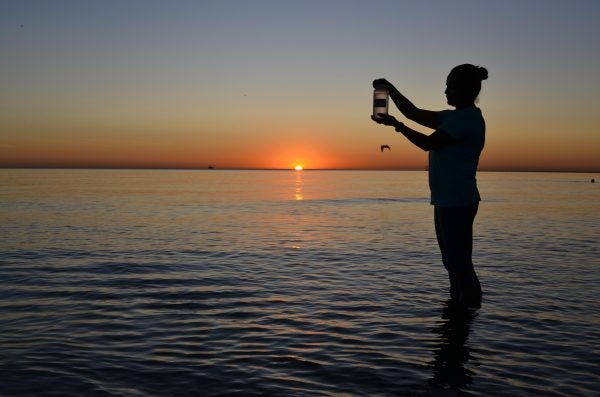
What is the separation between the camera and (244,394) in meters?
4.82

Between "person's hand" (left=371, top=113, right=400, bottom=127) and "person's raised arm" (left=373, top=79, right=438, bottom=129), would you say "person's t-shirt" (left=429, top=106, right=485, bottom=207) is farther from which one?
"person's hand" (left=371, top=113, right=400, bottom=127)

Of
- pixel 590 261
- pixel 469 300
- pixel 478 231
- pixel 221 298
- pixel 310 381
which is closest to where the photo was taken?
pixel 310 381

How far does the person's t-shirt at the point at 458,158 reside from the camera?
235 inches

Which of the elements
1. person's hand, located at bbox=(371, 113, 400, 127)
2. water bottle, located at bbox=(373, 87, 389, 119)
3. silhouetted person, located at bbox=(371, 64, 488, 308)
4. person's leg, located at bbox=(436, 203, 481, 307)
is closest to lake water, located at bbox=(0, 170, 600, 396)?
person's leg, located at bbox=(436, 203, 481, 307)

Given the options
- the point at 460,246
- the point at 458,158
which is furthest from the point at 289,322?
the point at 458,158

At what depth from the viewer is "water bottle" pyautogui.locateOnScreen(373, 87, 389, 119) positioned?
6082 millimetres

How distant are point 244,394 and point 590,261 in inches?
465

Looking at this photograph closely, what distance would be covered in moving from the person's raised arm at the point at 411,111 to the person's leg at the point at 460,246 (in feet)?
3.26

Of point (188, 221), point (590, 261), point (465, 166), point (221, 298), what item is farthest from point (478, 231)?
point (465, 166)

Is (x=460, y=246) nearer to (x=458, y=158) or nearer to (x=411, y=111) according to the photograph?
(x=458, y=158)

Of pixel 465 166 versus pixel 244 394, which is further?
pixel 465 166

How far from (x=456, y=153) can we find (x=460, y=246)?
1.08 metres

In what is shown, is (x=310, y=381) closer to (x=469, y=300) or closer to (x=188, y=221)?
(x=469, y=300)

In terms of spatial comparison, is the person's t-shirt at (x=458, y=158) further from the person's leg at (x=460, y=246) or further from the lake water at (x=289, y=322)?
the lake water at (x=289, y=322)
